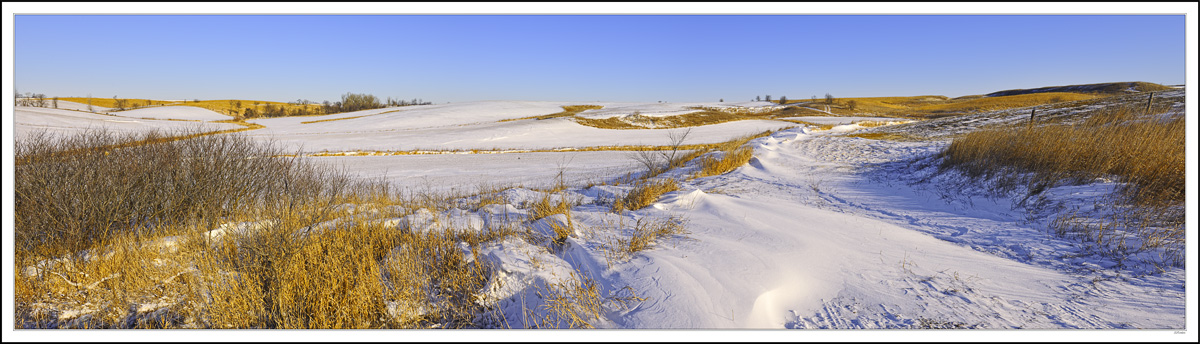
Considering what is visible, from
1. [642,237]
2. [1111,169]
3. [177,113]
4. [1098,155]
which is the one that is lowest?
[642,237]

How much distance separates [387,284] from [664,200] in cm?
473

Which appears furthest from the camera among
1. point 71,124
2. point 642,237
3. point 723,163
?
point 71,124

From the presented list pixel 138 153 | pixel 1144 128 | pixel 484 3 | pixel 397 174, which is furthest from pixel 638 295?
pixel 397 174

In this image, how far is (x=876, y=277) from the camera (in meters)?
3.95

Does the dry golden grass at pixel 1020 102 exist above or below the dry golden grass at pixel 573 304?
above

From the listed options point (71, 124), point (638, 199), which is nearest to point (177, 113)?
point (71, 124)

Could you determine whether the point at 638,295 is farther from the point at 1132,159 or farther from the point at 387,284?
the point at 1132,159

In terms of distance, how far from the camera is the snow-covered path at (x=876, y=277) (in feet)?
10.6

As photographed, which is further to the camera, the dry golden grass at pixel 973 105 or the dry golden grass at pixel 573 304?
the dry golden grass at pixel 973 105

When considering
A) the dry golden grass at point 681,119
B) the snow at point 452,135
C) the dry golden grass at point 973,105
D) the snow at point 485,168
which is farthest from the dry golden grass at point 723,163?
the dry golden grass at point 973,105

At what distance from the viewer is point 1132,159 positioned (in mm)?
6262

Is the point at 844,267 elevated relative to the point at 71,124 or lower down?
lower down

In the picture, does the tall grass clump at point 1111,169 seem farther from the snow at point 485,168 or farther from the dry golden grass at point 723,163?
the snow at point 485,168

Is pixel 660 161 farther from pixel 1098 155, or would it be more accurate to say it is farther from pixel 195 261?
pixel 195 261
